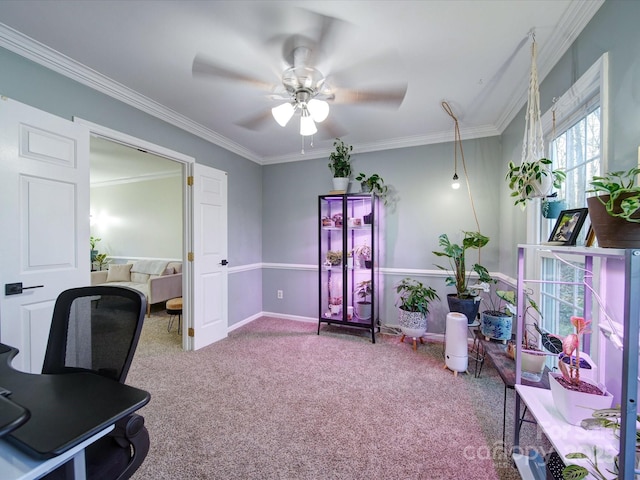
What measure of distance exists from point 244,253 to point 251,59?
8.38 ft

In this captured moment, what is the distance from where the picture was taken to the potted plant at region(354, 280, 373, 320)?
3.27 meters

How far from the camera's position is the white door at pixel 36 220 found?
1.60 meters

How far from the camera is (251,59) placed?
1.80m

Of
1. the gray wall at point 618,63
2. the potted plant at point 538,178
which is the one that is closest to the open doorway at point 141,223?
the potted plant at point 538,178

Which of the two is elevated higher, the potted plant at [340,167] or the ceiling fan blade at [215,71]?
the ceiling fan blade at [215,71]

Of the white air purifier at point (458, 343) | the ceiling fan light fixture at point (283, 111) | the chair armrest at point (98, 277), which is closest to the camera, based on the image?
the ceiling fan light fixture at point (283, 111)

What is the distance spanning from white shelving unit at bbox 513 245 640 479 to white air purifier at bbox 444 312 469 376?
939 millimetres

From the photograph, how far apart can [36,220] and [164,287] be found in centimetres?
299

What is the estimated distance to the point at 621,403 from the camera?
703mm

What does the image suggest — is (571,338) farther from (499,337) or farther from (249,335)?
(249,335)

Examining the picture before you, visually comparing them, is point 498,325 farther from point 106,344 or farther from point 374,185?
point 106,344

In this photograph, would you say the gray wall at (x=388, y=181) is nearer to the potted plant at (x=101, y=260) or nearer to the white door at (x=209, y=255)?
the white door at (x=209, y=255)

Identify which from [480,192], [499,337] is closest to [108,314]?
[499,337]

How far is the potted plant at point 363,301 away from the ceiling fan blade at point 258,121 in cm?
223
